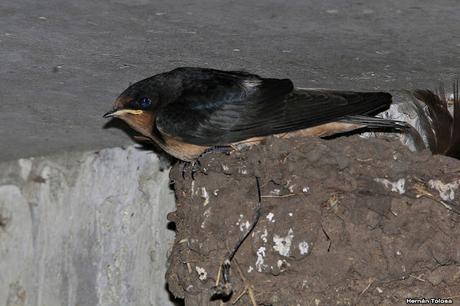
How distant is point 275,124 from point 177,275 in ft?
2.48

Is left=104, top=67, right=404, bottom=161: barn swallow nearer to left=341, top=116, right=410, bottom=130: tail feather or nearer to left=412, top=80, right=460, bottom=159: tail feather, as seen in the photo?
left=341, top=116, right=410, bottom=130: tail feather

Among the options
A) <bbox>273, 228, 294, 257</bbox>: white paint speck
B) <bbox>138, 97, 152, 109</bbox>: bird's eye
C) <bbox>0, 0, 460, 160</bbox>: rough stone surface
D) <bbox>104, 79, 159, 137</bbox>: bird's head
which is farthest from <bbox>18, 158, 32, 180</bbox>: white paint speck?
<bbox>273, 228, 294, 257</bbox>: white paint speck

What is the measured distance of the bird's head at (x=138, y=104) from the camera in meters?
4.44

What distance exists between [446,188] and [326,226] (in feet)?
1.73

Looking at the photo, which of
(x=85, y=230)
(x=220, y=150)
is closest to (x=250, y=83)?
(x=220, y=150)

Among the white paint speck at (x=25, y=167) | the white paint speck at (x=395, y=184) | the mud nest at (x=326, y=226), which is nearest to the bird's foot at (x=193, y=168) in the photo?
the mud nest at (x=326, y=226)

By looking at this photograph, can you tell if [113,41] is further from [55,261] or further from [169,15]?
[55,261]

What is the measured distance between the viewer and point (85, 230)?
5516mm

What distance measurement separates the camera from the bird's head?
14.6 feet

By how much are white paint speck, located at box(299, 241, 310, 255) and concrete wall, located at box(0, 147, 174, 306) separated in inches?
60.3

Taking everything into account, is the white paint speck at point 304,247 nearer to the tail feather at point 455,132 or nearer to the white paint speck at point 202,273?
the white paint speck at point 202,273

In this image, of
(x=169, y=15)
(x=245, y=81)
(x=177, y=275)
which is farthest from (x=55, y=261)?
(x=169, y=15)

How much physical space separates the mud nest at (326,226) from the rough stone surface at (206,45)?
1.18 feet

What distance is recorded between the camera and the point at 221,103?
14.5ft
